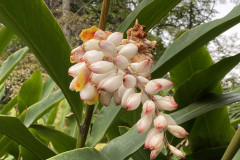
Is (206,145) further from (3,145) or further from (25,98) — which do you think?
(25,98)

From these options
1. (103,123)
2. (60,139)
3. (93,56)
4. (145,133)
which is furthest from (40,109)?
(93,56)

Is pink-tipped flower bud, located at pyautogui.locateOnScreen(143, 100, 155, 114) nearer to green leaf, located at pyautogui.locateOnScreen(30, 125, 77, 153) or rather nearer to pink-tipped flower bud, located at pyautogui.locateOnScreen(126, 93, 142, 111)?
pink-tipped flower bud, located at pyautogui.locateOnScreen(126, 93, 142, 111)

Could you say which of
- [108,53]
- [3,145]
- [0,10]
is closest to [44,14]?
[0,10]

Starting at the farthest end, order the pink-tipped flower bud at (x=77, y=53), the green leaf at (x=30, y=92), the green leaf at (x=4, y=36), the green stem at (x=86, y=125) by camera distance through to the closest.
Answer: the green leaf at (x=30, y=92) → the green leaf at (x=4, y=36) → the green stem at (x=86, y=125) → the pink-tipped flower bud at (x=77, y=53)

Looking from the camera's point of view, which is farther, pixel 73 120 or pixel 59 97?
pixel 73 120

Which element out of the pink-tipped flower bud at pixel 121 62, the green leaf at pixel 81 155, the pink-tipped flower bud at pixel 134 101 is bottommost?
the green leaf at pixel 81 155

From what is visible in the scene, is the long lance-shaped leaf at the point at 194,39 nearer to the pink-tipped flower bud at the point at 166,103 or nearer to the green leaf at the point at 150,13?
the green leaf at the point at 150,13

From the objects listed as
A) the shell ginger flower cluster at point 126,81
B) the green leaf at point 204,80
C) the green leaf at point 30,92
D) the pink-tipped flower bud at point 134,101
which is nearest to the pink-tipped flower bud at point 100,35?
the shell ginger flower cluster at point 126,81

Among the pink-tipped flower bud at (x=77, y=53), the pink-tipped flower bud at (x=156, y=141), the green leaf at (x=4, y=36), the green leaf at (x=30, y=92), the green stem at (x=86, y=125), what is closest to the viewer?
the pink-tipped flower bud at (x=156, y=141)
